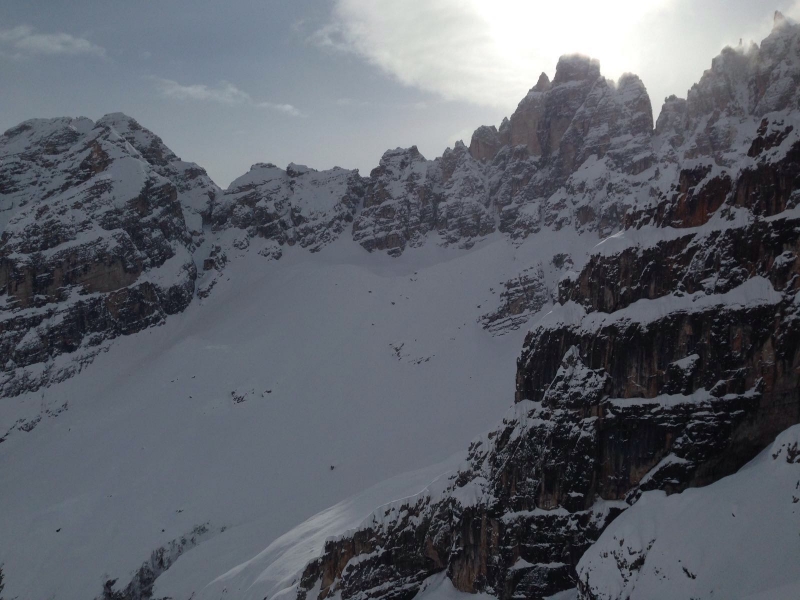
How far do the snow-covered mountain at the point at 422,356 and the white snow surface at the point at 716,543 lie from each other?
0.54 feet

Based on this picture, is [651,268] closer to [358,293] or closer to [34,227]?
[358,293]

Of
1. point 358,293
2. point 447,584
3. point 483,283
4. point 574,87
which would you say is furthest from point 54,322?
point 574,87

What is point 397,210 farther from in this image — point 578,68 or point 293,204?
point 578,68

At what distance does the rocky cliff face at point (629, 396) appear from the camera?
41062mm

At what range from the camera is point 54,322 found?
124938mm

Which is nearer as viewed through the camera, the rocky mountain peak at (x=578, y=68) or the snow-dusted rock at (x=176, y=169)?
the rocky mountain peak at (x=578, y=68)

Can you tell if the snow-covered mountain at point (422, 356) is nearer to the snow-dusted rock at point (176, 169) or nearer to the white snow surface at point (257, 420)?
the white snow surface at point (257, 420)

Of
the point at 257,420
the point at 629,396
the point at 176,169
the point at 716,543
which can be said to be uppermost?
the point at 176,169

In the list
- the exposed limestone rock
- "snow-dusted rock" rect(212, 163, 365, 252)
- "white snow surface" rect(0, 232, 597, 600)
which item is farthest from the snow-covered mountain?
"snow-dusted rock" rect(212, 163, 365, 252)

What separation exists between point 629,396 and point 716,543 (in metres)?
11.7

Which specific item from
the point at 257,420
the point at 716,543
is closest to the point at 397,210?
the point at 257,420

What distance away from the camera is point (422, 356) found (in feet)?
360

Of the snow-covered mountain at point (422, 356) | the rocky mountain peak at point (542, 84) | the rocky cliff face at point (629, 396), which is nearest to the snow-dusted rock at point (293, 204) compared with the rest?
the snow-covered mountain at point (422, 356)

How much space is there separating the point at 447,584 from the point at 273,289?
93659 mm
